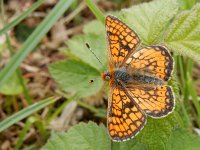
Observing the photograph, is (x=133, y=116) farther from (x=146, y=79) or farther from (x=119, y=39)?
(x=119, y=39)

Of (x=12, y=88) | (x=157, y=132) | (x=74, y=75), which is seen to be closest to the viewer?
(x=157, y=132)

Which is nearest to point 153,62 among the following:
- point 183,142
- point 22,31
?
point 183,142

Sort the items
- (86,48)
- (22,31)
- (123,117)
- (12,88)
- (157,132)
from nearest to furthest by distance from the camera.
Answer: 1. (123,117)
2. (157,132)
3. (86,48)
4. (12,88)
5. (22,31)

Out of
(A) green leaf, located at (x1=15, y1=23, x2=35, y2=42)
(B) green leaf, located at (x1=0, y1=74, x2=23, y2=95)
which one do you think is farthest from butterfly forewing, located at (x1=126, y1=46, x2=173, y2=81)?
(A) green leaf, located at (x1=15, y1=23, x2=35, y2=42)

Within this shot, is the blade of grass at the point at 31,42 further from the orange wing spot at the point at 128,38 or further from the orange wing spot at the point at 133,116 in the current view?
the orange wing spot at the point at 133,116

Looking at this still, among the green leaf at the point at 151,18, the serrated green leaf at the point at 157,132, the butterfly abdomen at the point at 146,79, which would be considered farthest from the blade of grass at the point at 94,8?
the serrated green leaf at the point at 157,132

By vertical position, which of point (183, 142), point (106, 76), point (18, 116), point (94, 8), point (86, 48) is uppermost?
point (94, 8)

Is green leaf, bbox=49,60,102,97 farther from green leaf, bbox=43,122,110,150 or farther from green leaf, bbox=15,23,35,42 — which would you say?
green leaf, bbox=15,23,35,42

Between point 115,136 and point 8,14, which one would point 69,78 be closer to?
point 115,136
